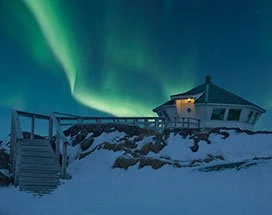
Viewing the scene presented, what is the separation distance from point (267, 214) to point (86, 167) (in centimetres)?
988

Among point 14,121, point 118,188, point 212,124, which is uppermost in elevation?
point 212,124

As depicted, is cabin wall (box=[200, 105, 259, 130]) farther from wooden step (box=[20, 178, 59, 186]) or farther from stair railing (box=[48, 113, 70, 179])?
wooden step (box=[20, 178, 59, 186])

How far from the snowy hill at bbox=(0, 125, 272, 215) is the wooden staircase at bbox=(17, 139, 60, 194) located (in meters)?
0.48

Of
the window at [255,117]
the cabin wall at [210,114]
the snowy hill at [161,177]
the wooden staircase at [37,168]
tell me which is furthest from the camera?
the window at [255,117]

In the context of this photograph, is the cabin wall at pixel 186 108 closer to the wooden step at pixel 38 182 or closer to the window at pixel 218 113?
the window at pixel 218 113

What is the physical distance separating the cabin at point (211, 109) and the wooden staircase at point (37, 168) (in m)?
19.3

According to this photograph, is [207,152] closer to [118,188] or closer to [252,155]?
[252,155]

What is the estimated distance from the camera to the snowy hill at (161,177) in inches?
431

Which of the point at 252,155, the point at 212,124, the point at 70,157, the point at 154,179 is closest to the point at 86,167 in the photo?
the point at 70,157

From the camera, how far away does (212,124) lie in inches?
1401

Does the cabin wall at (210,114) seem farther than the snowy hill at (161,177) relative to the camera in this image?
Yes

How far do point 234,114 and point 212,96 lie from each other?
2607mm

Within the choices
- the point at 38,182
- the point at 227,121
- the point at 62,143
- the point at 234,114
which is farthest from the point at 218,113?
the point at 38,182

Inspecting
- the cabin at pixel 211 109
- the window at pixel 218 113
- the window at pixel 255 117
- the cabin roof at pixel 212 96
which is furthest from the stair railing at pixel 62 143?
the window at pixel 255 117
